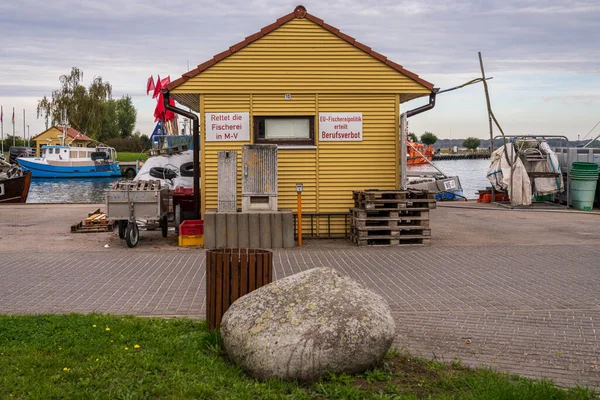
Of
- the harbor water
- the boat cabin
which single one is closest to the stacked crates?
the harbor water

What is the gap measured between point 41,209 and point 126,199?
11996mm

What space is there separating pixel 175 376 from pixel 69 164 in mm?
74459

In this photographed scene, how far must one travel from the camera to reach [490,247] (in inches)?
576

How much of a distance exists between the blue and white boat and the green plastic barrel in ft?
199

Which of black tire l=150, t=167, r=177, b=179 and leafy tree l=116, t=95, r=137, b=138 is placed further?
leafy tree l=116, t=95, r=137, b=138

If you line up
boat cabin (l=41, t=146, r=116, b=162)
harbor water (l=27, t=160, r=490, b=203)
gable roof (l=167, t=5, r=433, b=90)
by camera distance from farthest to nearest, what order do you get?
boat cabin (l=41, t=146, r=116, b=162) → harbor water (l=27, t=160, r=490, b=203) → gable roof (l=167, t=5, r=433, b=90)

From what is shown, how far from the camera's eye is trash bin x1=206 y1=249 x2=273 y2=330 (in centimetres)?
698

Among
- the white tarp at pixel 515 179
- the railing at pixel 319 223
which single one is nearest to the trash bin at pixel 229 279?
the railing at pixel 319 223

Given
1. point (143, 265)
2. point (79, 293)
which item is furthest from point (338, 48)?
point (79, 293)

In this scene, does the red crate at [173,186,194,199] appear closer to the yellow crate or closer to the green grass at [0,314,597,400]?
the yellow crate

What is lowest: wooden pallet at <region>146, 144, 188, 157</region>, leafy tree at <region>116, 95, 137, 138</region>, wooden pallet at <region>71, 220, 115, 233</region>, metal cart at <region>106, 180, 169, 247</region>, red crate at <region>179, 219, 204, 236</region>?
→ wooden pallet at <region>71, 220, 115, 233</region>

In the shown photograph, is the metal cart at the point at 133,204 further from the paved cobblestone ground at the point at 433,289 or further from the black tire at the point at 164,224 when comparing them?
the black tire at the point at 164,224

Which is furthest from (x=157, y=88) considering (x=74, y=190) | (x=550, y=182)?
(x=74, y=190)

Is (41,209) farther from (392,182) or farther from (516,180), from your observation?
(516,180)
